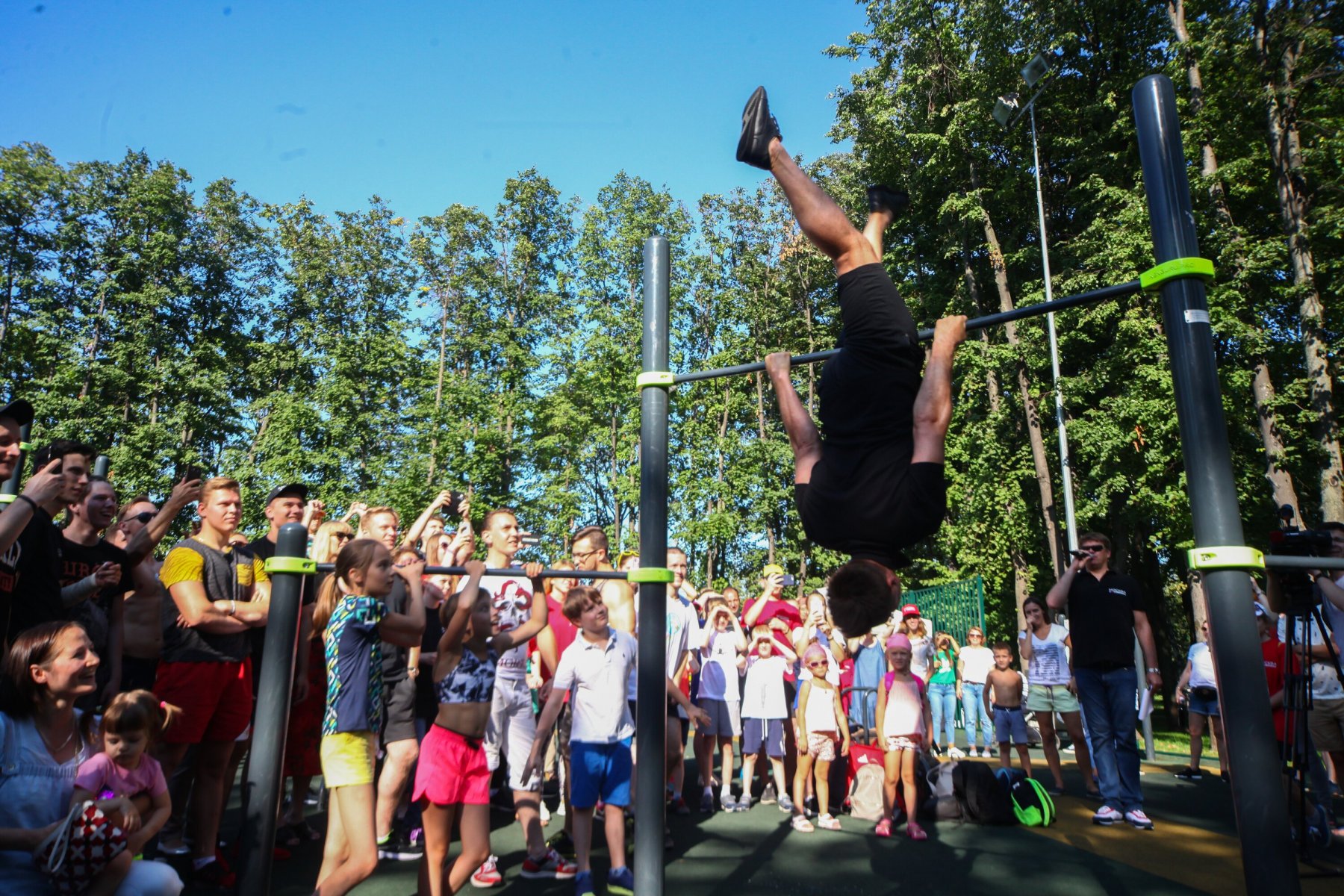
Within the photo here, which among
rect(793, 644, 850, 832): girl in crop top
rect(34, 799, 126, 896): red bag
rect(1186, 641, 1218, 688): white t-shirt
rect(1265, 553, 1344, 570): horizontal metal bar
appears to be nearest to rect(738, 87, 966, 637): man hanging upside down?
rect(1265, 553, 1344, 570): horizontal metal bar

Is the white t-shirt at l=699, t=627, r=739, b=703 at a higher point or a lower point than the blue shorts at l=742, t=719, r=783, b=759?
higher

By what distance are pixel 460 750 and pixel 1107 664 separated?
494cm

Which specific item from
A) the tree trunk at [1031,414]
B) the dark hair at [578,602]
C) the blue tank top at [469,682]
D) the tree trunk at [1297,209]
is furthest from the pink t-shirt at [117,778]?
the tree trunk at [1031,414]

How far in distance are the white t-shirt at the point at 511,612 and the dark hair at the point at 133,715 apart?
6.54 ft

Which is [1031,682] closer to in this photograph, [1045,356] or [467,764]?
[467,764]

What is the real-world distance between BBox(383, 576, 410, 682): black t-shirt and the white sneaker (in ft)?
17.6

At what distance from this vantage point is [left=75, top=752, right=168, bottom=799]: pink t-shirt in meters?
3.11

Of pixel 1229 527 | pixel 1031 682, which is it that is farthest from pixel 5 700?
pixel 1031 682

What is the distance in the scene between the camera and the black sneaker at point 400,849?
533 cm

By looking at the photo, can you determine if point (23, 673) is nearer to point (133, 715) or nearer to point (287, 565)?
point (133, 715)

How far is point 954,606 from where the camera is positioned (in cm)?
1402

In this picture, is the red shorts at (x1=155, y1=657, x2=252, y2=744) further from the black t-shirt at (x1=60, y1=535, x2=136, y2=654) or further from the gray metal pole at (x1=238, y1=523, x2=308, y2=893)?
the gray metal pole at (x1=238, y1=523, x2=308, y2=893)

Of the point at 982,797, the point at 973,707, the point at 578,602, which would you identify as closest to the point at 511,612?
the point at 578,602

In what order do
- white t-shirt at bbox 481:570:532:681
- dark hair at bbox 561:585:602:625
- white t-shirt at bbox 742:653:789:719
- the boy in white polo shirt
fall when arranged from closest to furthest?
the boy in white polo shirt
dark hair at bbox 561:585:602:625
white t-shirt at bbox 481:570:532:681
white t-shirt at bbox 742:653:789:719
